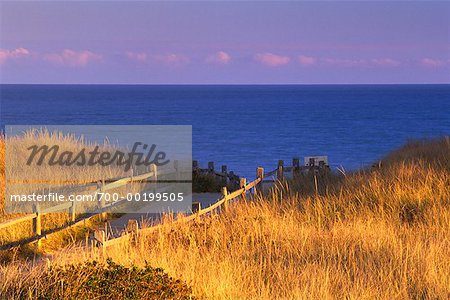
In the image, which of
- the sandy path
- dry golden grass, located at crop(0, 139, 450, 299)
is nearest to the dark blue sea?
the sandy path

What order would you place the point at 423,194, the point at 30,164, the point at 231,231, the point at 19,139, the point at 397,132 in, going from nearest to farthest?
the point at 231,231 < the point at 423,194 < the point at 30,164 < the point at 19,139 < the point at 397,132

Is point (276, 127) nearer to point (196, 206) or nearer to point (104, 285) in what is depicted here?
point (196, 206)

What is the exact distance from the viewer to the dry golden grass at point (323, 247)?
830 centimetres

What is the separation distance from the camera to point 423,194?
1317 centimetres

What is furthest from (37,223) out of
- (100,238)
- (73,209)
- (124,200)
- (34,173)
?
(34,173)

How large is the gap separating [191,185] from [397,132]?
77269 millimetres

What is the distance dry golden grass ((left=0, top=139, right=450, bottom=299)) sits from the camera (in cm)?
830

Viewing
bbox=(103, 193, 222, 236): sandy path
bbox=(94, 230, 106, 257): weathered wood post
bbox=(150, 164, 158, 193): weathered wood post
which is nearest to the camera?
bbox=(94, 230, 106, 257): weathered wood post

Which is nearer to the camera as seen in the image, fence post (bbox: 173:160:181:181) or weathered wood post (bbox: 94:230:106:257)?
weathered wood post (bbox: 94:230:106:257)

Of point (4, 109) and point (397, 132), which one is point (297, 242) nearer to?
point (397, 132)

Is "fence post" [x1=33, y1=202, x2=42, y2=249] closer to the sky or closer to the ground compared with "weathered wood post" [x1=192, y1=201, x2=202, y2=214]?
closer to the ground

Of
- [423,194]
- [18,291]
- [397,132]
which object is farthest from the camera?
[397,132]

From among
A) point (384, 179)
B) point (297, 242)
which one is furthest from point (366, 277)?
point (384, 179)

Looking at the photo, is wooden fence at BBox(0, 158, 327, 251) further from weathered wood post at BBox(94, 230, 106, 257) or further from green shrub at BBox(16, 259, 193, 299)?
green shrub at BBox(16, 259, 193, 299)
